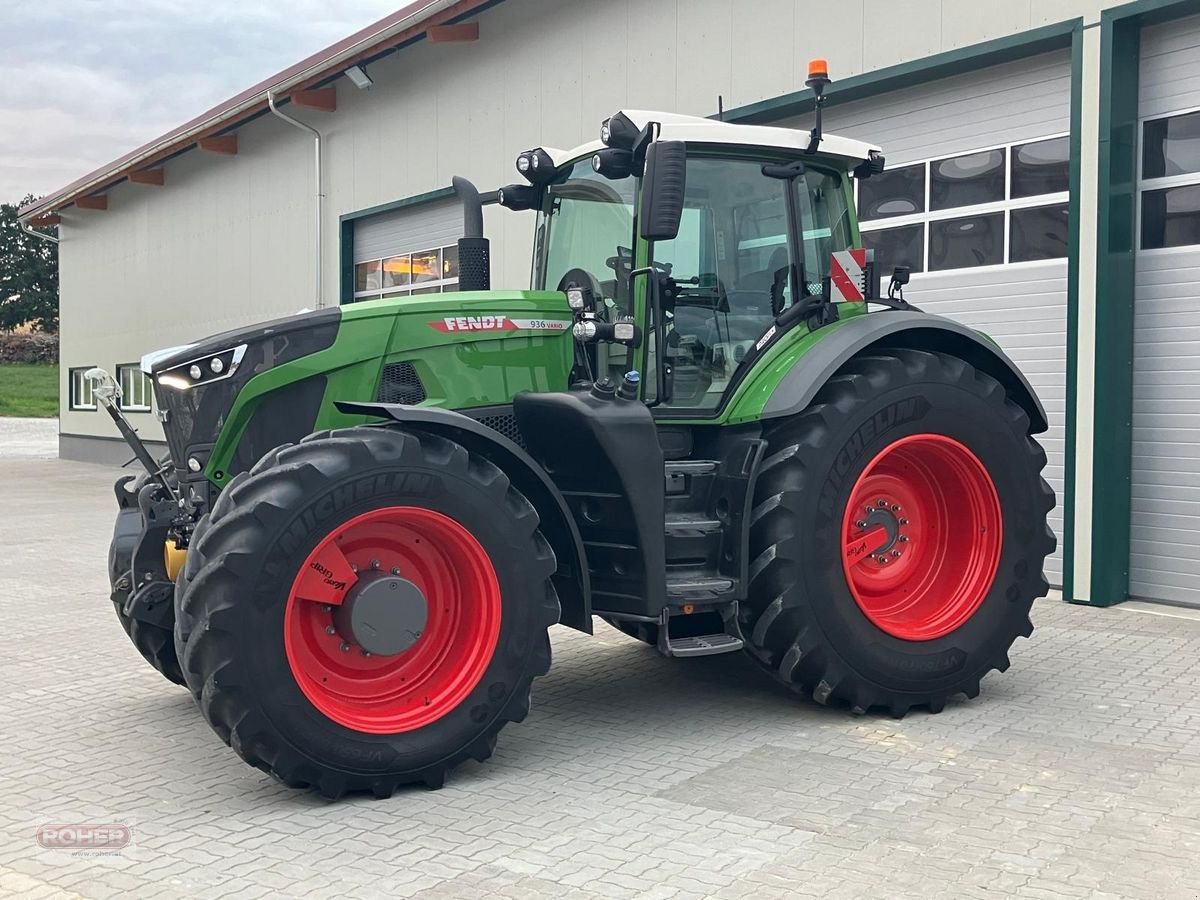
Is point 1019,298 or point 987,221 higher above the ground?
point 987,221

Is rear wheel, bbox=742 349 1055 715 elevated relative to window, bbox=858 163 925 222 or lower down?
lower down

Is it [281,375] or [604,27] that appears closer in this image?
[281,375]

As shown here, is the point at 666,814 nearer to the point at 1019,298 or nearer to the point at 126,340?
the point at 1019,298

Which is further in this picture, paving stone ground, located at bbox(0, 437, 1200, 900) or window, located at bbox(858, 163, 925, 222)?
window, located at bbox(858, 163, 925, 222)

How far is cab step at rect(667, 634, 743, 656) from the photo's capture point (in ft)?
16.5

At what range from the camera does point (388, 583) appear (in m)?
4.48

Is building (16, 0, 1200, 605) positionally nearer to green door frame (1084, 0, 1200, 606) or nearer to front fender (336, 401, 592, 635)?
green door frame (1084, 0, 1200, 606)

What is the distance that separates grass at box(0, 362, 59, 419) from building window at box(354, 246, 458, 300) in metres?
35.3

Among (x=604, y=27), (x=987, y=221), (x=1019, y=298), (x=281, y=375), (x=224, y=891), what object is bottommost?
(x=224, y=891)

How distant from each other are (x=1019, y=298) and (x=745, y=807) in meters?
5.68

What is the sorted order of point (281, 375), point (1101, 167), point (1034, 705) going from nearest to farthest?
point (281, 375) < point (1034, 705) < point (1101, 167)

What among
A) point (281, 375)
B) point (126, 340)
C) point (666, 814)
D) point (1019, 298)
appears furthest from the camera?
point (126, 340)

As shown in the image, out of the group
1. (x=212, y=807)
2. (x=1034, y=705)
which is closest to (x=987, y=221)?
(x=1034, y=705)

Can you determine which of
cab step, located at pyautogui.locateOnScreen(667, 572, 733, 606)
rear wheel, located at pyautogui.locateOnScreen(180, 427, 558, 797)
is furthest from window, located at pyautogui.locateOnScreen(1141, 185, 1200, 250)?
rear wheel, located at pyautogui.locateOnScreen(180, 427, 558, 797)
